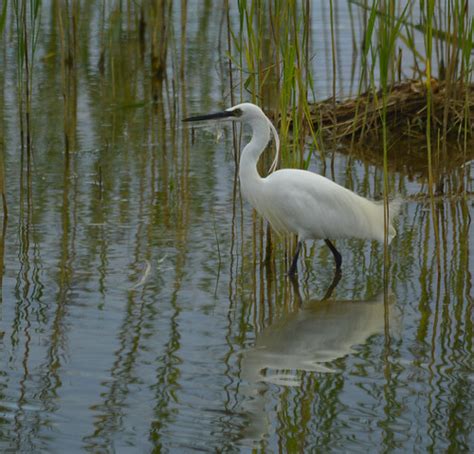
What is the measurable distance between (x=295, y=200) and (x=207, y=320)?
1062mm

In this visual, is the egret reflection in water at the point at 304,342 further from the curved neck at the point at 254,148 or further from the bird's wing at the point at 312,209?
the curved neck at the point at 254,148

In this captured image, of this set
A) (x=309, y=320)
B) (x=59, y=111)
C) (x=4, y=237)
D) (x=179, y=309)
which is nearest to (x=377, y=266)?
(x=309, y=320)

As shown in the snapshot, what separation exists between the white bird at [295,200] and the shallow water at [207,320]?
0.14m

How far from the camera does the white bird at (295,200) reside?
585 centimetres

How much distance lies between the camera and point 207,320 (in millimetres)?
5156

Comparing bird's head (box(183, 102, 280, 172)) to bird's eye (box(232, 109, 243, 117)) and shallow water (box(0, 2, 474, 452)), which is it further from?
shallow water (box(0, 2, 474, 452))

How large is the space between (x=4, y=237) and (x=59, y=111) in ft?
12.2

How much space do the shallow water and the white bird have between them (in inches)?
5.4

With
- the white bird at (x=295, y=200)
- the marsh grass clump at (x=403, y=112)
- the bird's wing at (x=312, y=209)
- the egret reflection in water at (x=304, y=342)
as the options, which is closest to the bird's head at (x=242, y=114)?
the white bird at (x=295, y=200)

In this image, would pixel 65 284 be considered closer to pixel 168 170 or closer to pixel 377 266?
pixel 377 266

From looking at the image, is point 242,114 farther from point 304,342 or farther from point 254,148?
point 304,342

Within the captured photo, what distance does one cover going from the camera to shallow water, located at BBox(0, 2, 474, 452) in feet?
12.8

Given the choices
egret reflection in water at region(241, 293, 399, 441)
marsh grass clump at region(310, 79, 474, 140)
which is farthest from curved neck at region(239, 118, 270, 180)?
marsh grass clump at region(310, 79, 474, 140)

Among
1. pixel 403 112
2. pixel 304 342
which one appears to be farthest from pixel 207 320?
pixel 403 112
